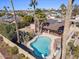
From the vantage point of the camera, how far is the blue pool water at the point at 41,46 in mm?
24077

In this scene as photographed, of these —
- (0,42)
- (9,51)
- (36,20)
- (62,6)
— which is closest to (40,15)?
(36,20)

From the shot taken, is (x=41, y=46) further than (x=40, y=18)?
No

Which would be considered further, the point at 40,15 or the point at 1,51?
the point at 40,15

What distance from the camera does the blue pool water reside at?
24.1 meters

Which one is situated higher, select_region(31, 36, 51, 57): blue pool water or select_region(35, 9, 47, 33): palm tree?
select_region(35, 9, 47, 33): palm tree

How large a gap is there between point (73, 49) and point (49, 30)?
17.0m

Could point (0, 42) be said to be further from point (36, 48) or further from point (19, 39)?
point (36, 48)

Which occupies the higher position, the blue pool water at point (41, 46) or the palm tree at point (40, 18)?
the palm tree at point (40, 18)

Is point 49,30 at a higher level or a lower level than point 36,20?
lower

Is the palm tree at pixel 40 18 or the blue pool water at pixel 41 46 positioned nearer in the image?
the blue pool water at pixel 41 46

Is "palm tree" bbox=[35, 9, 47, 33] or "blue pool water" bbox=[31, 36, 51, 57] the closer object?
"blue pool water" bbox=[31, 36, 51, 57]

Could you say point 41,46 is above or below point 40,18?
below

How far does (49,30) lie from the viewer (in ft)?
116

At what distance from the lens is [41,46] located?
27656 millimetres
